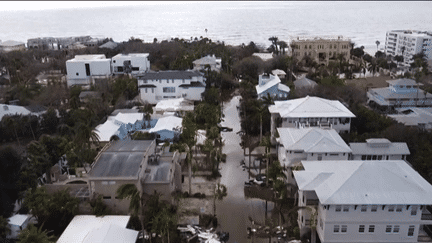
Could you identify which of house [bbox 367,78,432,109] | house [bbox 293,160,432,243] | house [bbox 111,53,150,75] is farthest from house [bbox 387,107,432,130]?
house [bbox 111,53,150,75]

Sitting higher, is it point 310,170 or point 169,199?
point 310,170

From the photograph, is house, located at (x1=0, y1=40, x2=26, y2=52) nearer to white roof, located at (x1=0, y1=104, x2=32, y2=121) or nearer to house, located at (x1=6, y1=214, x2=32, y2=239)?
white roof, located at (x1=0, y1=104, x2=32, y2=121)

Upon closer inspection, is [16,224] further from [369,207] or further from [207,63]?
[207,63]

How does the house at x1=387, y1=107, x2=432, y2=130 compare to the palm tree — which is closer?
the palm tree

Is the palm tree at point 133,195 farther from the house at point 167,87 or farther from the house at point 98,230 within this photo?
the house at point 167,87

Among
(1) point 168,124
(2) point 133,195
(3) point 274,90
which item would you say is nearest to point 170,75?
(3) point 274,90

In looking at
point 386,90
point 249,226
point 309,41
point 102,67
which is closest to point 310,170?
point 249,226

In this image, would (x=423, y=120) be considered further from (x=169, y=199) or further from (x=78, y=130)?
(x=78, y=130)
